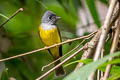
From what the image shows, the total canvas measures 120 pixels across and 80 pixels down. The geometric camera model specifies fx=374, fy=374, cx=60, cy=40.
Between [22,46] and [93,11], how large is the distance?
4.94ft

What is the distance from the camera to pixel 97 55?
45.6 inches


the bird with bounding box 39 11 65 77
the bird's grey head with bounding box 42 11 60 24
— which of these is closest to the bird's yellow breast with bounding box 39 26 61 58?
the bird with bounding box 39 11 65 77

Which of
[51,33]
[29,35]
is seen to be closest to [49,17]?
[51,33]

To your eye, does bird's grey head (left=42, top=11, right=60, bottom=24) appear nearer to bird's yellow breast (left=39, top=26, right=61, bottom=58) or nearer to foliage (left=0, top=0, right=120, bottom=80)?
foliage (left=0, top=0, right=120, bottom=80)

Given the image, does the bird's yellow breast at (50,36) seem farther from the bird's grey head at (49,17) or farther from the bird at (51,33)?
the bird's grey head at (49,17)

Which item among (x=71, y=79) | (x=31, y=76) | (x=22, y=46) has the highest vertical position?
(x=71, y=79)

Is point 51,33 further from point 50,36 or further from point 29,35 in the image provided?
point 29,35

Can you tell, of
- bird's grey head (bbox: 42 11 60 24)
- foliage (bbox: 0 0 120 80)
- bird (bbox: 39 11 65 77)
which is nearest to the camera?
foliage (bbox: 0 0 120 80)

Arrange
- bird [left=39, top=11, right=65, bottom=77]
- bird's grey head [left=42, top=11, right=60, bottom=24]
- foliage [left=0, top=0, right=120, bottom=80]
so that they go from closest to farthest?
foliage [left=0, top=0, right=120, bottom=80]
bird [left=39, top=11, right=65, bottom=77]
bird's grey head [left=42, top=11, right=60, bottom=24]

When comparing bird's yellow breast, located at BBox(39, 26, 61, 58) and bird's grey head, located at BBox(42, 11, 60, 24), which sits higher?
bird's grey head, located at BBox(42, 11, 60, 24)

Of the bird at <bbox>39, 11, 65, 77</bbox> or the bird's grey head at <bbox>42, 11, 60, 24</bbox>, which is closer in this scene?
the bird at <bbox>39, 11, 65, 77</bbox>

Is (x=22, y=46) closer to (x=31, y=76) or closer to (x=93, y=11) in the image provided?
(x=31, y=76)

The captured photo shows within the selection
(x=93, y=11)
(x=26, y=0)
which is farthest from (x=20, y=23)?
(x=93, y=11)

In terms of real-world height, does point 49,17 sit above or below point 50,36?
above
